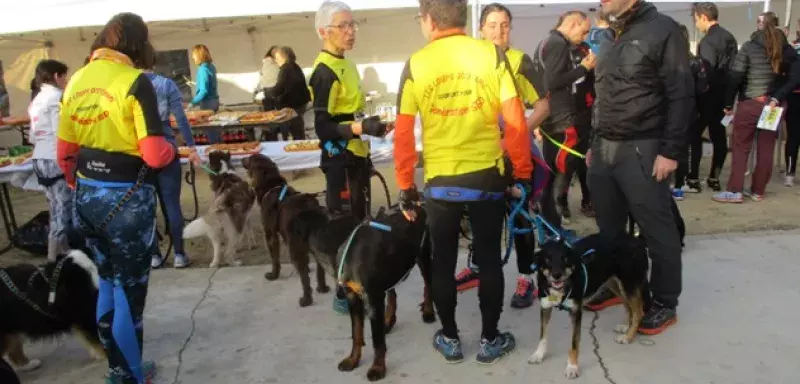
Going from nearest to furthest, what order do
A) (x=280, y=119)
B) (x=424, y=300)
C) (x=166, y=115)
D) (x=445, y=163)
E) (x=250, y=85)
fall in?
(x=445, y=163) < (x=424, y=300) < (x=166, y=115) < (x=280, y=119) < (x=250, y=85)

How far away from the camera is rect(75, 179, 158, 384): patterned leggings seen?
9.55 feet

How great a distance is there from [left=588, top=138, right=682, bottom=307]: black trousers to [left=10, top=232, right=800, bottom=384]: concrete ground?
40 centimetres

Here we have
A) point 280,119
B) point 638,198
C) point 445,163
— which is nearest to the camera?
point 445,163

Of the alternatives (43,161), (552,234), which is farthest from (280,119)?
(552,234)

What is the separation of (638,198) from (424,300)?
1.49m

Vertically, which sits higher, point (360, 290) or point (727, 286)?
point (360, 290)

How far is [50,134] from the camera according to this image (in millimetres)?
5359

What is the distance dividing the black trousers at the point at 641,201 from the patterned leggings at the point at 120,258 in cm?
253

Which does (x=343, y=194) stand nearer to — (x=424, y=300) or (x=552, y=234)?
(x=424, y=300)

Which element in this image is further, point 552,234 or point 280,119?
point 280,119

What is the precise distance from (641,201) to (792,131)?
5187mm

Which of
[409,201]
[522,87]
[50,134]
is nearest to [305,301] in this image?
[409,201]

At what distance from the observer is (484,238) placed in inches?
125

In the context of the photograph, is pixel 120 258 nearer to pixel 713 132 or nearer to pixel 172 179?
pixel 172 179
